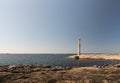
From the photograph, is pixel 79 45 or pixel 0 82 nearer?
pixel 0 82

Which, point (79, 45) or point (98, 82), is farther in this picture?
point (79, 45)

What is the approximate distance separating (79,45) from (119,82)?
126m

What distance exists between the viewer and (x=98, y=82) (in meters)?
22.8

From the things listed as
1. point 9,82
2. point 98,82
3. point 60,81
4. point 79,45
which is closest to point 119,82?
point 98,82

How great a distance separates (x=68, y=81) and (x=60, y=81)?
963 mm

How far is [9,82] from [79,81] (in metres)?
8.42

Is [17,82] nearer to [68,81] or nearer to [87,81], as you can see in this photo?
[68,81]

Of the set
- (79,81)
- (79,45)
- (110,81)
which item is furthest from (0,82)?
(79,45)

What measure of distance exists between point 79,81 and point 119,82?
474 cm

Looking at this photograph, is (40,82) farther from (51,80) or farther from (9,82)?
(9,82)

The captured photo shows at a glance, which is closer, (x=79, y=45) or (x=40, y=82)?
(x=40, y=82)

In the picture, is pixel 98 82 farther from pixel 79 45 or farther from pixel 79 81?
pixel 79 45

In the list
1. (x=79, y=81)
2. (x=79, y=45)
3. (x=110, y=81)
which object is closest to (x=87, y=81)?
(x=79, y=81)

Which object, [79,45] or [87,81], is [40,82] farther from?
[79,45]
